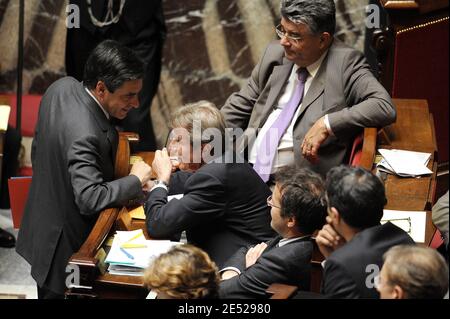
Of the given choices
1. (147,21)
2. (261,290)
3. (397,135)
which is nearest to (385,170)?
(397,135)

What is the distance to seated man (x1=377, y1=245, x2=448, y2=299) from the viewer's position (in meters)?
3.15

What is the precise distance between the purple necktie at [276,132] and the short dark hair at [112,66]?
2.58 feet

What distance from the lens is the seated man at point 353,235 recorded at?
3438 millimetres

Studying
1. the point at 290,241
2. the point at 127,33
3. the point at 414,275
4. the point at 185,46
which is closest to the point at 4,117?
the point at 127,33

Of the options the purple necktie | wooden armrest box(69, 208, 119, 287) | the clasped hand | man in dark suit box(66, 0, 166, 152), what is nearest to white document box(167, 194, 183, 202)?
wooden armrest box(69, 208, 119, 287)

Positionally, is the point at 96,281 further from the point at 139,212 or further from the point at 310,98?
the point at 310,98

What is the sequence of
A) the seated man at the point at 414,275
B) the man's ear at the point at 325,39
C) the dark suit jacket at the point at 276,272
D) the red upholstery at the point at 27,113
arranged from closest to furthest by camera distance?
the seated man at the point at 414,275
the dark suit jacket at the point at 276,272
the man's ear at the point at 325,39
the red upholstery at the point at 27,113

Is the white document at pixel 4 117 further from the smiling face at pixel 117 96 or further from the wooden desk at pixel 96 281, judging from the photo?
the wooden desk at pixel 96 281

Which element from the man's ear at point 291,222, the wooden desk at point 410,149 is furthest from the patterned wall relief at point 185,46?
the man's ear at point 291,222


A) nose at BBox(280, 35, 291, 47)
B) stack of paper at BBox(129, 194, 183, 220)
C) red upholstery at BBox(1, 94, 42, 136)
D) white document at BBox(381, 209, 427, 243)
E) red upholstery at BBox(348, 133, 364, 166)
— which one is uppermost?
nose at BBox(280, 35, 291, 47)

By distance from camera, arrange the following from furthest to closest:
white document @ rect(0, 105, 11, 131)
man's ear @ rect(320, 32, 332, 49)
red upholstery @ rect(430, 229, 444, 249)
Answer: white document @ rect(0, 105, 11, 131)
man's ear @ rect(320, 32, 332, 49)
red upholstery @ rect(430, 229, 444, 249)

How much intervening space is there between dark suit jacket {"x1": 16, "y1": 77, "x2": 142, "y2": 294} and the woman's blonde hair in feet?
2.63

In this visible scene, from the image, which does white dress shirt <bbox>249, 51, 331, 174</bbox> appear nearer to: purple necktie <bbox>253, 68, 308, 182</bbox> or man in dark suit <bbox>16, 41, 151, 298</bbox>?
A: purple necktie <bbox>253, 68, 308, 182</bbox>
